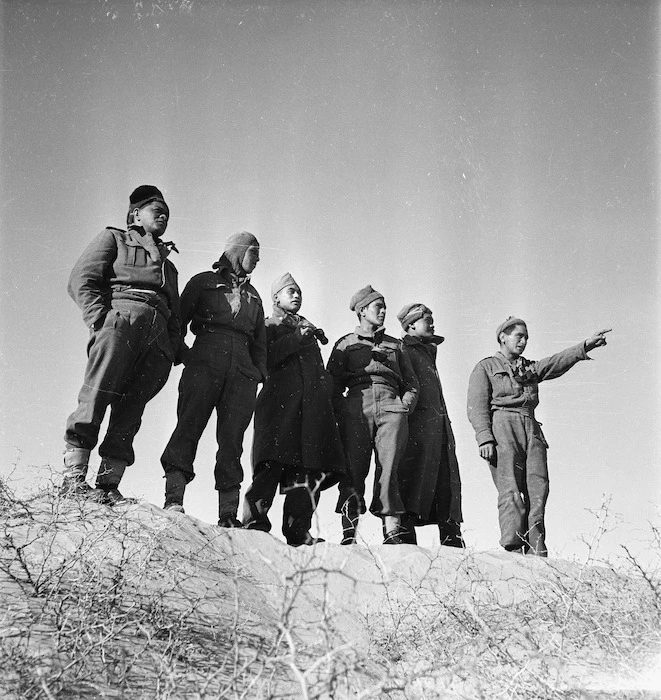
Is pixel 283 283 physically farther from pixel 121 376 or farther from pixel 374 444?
pixel 121 376

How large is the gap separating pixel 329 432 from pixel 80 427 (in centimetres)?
215

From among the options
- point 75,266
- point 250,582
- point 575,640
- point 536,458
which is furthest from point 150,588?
point 536,458

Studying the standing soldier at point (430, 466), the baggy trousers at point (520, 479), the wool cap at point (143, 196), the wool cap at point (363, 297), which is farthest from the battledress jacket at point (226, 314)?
the baggy trousers at point (520, 479)

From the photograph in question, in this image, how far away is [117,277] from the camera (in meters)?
6.21

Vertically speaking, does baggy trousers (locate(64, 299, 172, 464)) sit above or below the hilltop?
above

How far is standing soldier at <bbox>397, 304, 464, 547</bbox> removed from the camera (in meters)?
7.44

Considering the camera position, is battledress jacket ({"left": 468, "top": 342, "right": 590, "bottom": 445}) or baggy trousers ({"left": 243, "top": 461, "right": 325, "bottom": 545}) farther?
battledress jacket ({"left": 468, "top": 342, "right": 590, "bottom": 445})

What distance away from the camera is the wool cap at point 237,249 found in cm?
704

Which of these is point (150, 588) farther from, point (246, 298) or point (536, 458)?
point (536, 458)

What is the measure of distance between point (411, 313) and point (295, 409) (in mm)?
1851

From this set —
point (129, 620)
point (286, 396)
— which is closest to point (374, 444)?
point (286, 396)

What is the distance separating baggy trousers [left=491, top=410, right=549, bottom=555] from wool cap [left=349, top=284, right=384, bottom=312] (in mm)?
1558

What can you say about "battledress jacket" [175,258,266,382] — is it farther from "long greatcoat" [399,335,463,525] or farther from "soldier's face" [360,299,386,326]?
"long greatcoat" [399,335,463,525]

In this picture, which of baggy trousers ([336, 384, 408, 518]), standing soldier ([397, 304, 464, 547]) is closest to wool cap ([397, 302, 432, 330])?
standing soldier ([397, 304, 464, 547])
